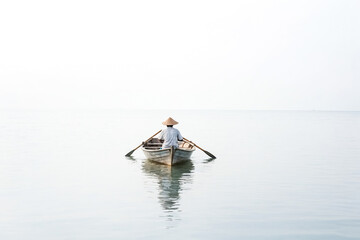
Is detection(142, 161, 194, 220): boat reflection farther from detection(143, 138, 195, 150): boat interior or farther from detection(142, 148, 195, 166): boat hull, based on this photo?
detection(143, 138, 195, 150): boat interior

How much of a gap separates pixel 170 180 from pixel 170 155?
8.76 feet

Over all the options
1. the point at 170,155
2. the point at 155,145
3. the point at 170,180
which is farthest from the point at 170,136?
the point at 155,145

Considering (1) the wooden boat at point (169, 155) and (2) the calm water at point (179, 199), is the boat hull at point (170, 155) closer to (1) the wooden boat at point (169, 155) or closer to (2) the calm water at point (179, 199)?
(1) the wooden boat at point (169, 155)

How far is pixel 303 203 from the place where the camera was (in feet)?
42.1

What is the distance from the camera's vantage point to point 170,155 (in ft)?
63.3

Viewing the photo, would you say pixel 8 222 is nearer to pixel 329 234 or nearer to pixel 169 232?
pixel 169 232

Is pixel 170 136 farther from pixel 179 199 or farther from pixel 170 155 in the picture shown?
pixel 179 199

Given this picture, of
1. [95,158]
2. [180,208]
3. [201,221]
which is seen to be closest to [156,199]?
[180,208]

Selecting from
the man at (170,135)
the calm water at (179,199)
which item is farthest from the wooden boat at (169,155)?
the calm water at (179,199)

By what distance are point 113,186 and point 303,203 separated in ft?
23.2

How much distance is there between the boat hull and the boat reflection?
1.02 ft

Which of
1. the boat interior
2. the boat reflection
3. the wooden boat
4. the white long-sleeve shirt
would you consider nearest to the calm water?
the boat reflection

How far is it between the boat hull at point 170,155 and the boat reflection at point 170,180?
31 cm

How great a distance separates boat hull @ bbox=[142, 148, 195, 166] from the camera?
19.2m
